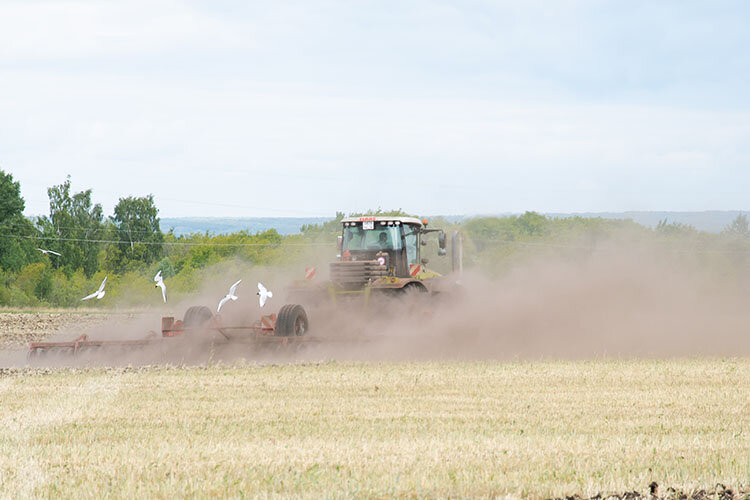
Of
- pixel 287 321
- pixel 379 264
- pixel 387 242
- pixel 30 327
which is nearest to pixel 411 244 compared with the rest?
pixel 387 242

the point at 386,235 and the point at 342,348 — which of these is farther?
the point at 386,235

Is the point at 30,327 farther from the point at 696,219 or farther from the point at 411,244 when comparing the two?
the point at 696,219

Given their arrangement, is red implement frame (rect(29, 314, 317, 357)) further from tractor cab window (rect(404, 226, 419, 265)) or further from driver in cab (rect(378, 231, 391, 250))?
tractor cab window (rect(404, 226, 419, 265))

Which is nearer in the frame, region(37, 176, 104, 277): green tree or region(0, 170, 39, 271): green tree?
region(0, 170, 39, 271): green tree

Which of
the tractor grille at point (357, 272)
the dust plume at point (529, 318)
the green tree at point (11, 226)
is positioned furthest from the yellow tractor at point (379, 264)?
the green tree at point (11, 226)

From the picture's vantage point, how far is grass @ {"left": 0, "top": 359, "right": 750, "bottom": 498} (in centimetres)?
727

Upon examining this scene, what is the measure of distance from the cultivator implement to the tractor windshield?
100 inches

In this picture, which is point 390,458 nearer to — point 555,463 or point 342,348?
point 555,463

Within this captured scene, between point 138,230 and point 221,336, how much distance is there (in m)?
69.9

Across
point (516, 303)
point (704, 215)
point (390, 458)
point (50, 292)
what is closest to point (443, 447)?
point (390, 458)

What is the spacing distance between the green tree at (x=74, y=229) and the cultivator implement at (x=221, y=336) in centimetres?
5570

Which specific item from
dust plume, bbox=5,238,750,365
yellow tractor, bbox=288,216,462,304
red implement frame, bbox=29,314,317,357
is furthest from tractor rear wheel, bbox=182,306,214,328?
yellow tractor, bbox=288,216,462,304

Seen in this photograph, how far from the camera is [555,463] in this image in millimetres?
7996

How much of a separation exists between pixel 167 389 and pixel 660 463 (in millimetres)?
8265
